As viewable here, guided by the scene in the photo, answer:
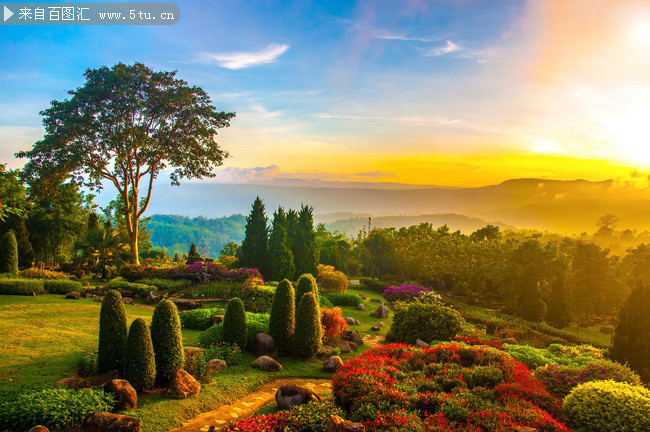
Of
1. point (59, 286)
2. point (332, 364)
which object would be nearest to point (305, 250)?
point (59, 286)

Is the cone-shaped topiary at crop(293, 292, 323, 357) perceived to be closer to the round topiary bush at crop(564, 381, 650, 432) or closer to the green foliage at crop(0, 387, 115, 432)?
the green foliage at crop(0, 387, 115, 432)

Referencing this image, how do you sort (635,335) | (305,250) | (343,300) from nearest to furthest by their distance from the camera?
(635,335) < (343,300) < (305,250)

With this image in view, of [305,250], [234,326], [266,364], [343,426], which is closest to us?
[343,426]

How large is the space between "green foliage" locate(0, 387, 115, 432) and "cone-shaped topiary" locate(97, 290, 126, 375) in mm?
1106

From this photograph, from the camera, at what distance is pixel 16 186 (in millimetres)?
24953

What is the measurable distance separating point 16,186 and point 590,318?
43.9 m

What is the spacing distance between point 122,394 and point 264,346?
4691 millimetres

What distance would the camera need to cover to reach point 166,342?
8.92 m

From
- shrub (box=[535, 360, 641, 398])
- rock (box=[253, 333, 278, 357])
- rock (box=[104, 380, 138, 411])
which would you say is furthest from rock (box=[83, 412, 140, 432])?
shrub (box=[535, 360, 641, 398])

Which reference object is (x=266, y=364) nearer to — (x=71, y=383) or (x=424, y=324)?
(x=71, y=383)

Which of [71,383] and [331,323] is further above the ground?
[71,383]

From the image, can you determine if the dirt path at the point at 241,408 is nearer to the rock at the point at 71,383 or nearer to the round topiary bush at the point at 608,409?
the rock at the point at 71,383

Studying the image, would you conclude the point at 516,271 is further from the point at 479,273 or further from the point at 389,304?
the point at 389,304

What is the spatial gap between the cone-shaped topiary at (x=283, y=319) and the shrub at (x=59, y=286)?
11741 mm
